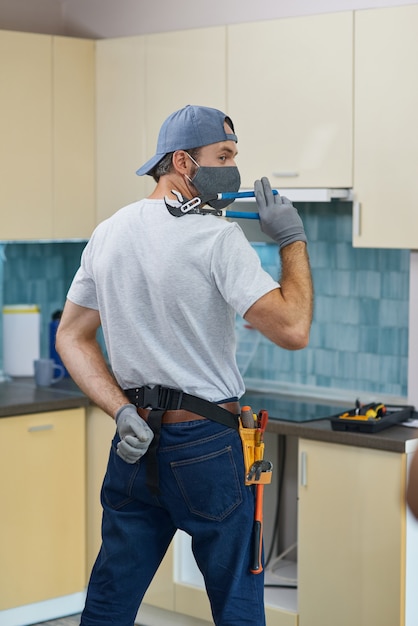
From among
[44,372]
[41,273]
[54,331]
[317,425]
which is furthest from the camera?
[41,273]

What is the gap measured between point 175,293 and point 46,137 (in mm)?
1842

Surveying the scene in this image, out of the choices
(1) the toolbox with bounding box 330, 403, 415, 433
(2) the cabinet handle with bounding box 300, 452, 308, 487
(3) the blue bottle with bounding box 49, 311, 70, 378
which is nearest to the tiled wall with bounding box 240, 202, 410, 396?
(1) the toolbox with bounding box 330, 403, 415, 433

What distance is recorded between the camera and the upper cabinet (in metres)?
3.91

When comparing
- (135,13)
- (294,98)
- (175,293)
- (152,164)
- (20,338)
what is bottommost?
(20,338)

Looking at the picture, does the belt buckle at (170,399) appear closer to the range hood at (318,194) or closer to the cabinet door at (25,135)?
the range hood at (318,194)

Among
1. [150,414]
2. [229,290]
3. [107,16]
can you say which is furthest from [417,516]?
[107,16]

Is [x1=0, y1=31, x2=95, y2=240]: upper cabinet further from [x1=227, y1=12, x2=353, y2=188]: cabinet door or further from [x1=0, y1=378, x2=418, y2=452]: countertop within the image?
[x1=227, y1=12, x2=353, y2=188]: cabinet door

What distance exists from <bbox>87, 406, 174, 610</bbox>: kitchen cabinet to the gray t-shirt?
1.39m

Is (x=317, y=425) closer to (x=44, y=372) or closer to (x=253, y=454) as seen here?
(x=253, y=454)

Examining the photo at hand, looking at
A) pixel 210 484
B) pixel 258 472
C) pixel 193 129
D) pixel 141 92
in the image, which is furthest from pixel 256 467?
pixel 141 92

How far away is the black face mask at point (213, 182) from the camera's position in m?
2.49

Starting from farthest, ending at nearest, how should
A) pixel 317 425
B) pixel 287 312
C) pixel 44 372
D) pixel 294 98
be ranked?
pixel 44 372 → pixel 294 98 → pixel 317 425 → pixel 287 312

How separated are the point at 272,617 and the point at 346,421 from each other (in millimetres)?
763

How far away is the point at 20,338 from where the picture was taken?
436 centimetres
